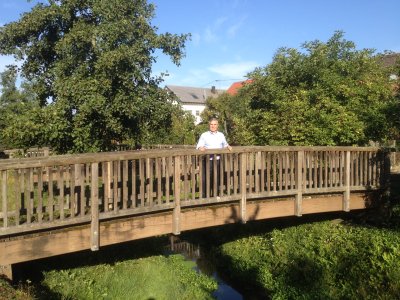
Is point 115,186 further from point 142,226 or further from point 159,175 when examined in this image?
point 142,226

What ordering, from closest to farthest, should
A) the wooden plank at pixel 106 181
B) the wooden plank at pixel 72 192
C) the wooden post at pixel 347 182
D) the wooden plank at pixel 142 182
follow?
1. the wooden plank at pixel 72 192
2. the wooden plank at pixel 106 181
3. the wooden plank at pixel 142 182
4. the wooden post at pixel 347 182

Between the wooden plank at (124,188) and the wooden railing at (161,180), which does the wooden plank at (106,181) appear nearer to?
the wooden railing at (161,180)

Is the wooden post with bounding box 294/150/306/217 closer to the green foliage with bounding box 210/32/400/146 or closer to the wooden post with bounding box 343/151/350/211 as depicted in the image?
the wooden post with bounding box 343/151/350/211

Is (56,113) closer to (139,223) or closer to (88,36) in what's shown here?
(88,36)

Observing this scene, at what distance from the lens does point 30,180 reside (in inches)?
220

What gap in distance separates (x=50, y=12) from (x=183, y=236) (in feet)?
26.5

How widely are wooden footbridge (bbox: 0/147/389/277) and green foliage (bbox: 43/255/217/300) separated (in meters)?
1.40

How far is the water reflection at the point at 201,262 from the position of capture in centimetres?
916

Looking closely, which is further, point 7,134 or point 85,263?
point 7,134

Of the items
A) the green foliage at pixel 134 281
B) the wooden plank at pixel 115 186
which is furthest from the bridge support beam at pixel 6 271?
the wooden plank at pixel 115 186

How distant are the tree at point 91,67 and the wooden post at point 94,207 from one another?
15.1 ft

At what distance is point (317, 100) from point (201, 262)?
6026 mm

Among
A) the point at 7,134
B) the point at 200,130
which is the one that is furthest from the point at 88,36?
the point at 200,130

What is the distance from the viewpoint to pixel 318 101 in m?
12.1
